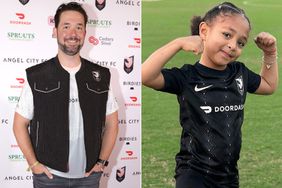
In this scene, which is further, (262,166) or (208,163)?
(262,166)

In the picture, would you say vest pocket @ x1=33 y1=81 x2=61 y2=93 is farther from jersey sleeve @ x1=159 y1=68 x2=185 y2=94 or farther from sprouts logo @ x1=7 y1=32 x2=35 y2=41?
jersey sleeve @ x1=159 y1=68 x2=185 y2=94

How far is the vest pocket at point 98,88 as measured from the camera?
91.0 inches

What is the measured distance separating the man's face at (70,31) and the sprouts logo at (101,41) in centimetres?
14

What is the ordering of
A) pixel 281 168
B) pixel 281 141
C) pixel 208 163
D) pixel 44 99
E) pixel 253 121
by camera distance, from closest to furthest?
pixel 208 163 < pixel 44 99 < pixel 281 168 < pixel 281 141 < pixel 253 121

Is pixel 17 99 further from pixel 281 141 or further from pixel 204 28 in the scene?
pixel 281 141

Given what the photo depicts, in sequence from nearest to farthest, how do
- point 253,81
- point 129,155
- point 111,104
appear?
1. point 253,81
2. point 111,104
3. point 129,155

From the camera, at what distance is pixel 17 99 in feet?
7.52

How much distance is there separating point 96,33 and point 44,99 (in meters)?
0.46

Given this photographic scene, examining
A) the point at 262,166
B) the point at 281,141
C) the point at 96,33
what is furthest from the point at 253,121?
the point at 96,33

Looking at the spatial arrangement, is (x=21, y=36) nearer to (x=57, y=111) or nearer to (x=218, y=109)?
(x=57, y=111)

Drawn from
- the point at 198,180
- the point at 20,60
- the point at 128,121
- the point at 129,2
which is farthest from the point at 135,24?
the point at 198,180

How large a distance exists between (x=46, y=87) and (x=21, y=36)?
0.96ft

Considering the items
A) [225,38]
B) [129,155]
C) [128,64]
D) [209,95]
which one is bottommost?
[129,155]

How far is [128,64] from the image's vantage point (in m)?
2.54
